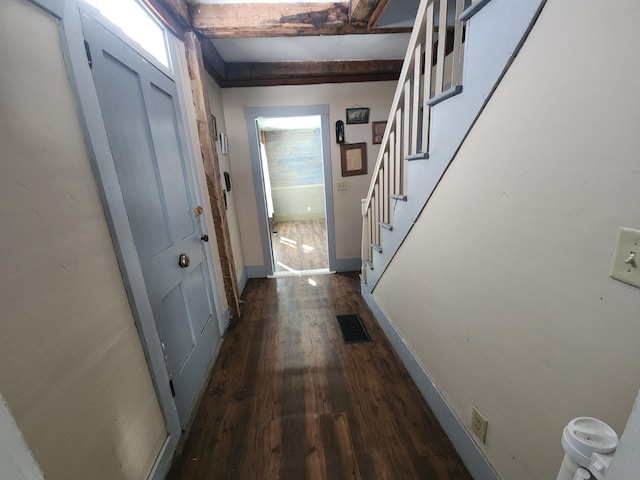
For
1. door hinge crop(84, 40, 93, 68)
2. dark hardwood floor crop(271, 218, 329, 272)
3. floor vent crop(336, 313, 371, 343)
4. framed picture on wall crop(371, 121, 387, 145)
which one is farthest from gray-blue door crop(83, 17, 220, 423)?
framed picture on wall crop(371, 121, 387, 145)

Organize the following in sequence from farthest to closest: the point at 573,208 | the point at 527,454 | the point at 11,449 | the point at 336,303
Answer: the point at 336,303 < the point at 527,454 < the point at 573,208 < the point at 11,449

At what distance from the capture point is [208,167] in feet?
6.82

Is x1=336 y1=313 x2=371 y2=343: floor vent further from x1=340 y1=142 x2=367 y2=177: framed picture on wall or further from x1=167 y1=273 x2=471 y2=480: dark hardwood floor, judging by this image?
x1=340 y1=142 x2=367 y2=177: framed picture on wall

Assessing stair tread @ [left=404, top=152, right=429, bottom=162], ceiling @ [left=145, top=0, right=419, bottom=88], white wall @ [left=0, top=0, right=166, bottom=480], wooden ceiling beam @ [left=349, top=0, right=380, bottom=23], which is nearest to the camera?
white wall @ [left=0, top=0, right=166, bottom=480]

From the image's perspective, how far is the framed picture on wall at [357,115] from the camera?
307 cm

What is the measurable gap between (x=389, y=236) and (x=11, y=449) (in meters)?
1.83

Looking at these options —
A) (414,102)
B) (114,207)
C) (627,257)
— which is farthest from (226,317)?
(627,257)

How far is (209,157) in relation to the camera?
6.78ft

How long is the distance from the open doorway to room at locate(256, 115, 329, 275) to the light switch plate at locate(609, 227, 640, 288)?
4812 mm

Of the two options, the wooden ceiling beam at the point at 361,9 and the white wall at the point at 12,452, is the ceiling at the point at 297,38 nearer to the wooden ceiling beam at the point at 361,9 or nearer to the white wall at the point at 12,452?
the wooden ceiling beam at the point at 361,9

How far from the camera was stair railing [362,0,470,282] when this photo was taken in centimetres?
110

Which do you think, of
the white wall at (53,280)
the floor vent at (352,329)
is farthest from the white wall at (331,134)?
the white wall at (53,280)

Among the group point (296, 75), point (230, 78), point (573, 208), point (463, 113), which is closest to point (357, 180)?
point (296, 75)

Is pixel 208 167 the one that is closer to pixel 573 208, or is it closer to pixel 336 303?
pixel 336 303
